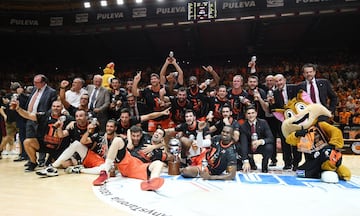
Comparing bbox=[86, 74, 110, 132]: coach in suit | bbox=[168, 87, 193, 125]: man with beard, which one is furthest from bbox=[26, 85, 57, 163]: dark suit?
bbox=[168, 87, 193, 125]: man with beard

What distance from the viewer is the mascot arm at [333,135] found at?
11.3 ft

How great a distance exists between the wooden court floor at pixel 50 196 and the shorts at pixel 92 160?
0.26m

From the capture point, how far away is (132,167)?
11.7 ft

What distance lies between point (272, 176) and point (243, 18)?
7030mm

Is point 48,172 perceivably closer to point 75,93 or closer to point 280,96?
point 75,93

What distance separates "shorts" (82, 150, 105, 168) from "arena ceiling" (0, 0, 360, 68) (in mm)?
6977

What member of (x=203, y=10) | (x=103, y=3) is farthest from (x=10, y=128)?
(x=203, y=10)

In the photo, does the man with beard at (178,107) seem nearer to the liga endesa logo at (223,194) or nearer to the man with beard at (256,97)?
the man with beard at (256,97)

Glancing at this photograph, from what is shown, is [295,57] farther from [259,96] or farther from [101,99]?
[101,99]

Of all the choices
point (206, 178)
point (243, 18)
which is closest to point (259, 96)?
point (206, 178)

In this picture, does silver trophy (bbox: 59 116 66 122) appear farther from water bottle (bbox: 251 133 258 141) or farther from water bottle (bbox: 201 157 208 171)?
water bottle (bbox: 251 133 258 141)

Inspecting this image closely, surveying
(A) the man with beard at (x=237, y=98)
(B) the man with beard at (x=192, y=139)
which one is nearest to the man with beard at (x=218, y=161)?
(B) the man with beard at (x=192, y=139)

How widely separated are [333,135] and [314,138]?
0.22 meters

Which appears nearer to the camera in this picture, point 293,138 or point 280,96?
point 293,138
